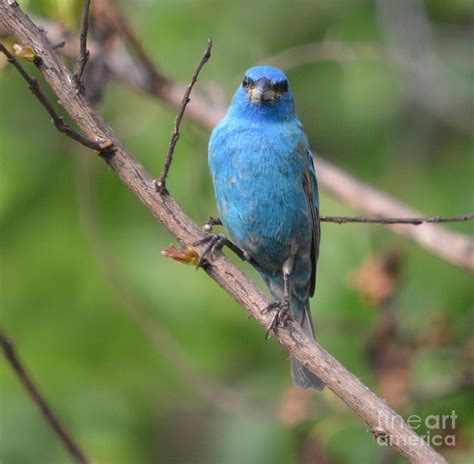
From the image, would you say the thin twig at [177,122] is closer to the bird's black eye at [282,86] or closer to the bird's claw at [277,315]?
the bird's claw at [277,315]

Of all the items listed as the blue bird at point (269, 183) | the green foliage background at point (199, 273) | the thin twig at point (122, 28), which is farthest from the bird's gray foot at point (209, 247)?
the thin twig at point (122, 28)

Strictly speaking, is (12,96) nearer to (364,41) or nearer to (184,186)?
(184,186)

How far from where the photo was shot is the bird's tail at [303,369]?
4.14 metres

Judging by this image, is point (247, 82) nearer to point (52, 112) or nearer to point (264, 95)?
point (264, 95)

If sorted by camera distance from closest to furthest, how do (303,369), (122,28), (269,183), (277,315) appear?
(277,315) → (269,183) → (303,369) → (122,28)

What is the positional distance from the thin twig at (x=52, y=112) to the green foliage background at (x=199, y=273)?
1.95 meters

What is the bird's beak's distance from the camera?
430cm

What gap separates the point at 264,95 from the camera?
4.31 metres

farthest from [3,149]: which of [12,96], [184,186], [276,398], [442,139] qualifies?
[442,139]

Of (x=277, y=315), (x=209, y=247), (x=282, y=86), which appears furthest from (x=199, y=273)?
(x=209, y=247)

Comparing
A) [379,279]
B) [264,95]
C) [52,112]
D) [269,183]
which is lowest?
[52,112]

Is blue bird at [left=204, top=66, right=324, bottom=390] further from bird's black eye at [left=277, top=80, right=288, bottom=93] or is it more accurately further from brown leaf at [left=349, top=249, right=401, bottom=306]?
brown leaf at [left=349, top=249, right=401, bottom=306]

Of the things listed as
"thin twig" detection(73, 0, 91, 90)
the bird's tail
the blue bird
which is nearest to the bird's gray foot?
"thin twig" detection(73, 0, 91, 90)

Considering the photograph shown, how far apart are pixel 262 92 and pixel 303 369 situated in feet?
4.30
